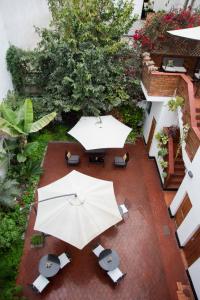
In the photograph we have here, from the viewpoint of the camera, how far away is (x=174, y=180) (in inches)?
542

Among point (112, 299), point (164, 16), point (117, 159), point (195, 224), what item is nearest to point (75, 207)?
point (112, 299)

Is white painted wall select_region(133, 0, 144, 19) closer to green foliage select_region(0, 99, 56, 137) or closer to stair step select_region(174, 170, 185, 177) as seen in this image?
green foliage select_region(0, 99, 56, 137)

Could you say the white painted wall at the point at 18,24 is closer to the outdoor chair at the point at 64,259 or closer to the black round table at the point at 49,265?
the black round table at the point at 49,265

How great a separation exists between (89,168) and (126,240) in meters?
5.21

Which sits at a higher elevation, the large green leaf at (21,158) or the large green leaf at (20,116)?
the large green leaf at (20,116)

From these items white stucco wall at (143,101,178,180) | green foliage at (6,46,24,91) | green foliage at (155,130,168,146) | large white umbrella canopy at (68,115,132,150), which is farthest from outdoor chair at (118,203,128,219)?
green foliage at (6,46,24,91)

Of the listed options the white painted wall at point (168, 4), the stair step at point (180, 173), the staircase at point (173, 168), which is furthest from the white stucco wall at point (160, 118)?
the white painted wall at point (168, 4)

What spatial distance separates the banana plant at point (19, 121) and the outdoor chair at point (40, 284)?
665cm

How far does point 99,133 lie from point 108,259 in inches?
264

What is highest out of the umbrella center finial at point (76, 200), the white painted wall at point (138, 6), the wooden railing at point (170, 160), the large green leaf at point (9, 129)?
the white painted wall at point (138, 6)

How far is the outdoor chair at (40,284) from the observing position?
9217 mm

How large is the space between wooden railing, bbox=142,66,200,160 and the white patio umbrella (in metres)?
4.34

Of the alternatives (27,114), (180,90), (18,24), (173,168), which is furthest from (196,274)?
(18,24)

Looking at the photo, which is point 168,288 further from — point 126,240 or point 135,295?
point 126,240
